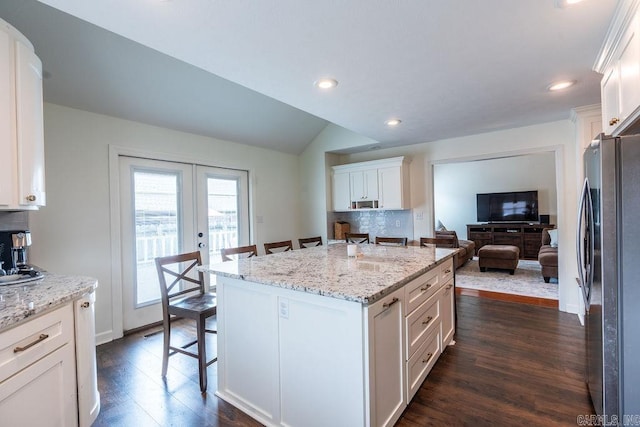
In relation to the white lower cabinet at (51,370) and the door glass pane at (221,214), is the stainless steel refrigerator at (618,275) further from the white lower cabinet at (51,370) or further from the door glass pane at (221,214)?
the door glass pane at (221,214)

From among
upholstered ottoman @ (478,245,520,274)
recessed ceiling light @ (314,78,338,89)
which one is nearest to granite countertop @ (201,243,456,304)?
recessed ceiling light @ (314,78,338,89)

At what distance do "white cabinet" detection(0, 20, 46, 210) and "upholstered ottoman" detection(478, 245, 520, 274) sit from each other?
6.26m

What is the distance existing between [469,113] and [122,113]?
146 inches

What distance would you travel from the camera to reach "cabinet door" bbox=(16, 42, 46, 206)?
157cm

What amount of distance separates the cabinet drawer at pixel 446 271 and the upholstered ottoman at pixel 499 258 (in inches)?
137

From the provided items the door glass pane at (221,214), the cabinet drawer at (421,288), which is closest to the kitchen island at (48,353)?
the cabinet drawer at (421,288)

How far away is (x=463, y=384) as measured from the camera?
2.13 m

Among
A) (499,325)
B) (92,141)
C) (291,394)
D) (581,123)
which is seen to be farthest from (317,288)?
(581,123)

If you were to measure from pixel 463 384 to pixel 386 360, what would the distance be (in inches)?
38.8

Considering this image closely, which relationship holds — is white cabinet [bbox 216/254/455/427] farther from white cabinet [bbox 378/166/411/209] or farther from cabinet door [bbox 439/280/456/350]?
white cabinet [bbox 378/166/411/209]

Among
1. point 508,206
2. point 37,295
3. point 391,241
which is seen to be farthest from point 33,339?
point 508,206

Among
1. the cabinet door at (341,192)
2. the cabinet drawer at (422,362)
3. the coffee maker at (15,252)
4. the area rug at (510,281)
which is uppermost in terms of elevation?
the cabinet door at (341,192)

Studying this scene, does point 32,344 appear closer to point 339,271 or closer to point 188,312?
point 188,312

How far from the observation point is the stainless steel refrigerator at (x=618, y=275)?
1459 millimetres
